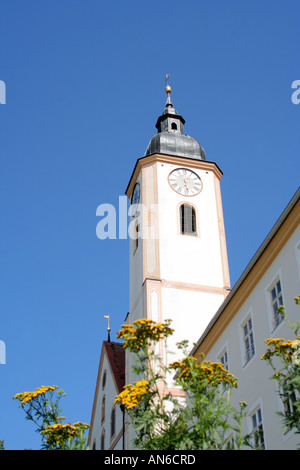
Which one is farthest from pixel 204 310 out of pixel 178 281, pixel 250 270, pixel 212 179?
pixel 250 270

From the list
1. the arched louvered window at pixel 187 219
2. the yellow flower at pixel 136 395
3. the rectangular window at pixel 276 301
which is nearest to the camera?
the yellow flower at pixel 136 395

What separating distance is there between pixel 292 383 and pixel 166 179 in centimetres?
2508

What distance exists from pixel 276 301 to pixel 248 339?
6.40ft

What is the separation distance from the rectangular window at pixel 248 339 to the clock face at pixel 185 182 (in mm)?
14920

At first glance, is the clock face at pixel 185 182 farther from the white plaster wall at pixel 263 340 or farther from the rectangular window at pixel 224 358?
the white plaster wall at pixel 263 340

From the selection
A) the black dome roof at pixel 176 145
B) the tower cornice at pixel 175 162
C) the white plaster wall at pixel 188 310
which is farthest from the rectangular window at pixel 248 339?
the black dome roof at pixel 176 145

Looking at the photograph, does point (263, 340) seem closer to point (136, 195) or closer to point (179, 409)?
point (179, 409)

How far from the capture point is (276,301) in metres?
17.9

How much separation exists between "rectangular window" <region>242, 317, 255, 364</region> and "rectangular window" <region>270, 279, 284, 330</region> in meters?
1.31

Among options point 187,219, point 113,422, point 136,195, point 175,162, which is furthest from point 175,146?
point 113,422

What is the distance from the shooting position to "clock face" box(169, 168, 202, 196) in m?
34.2

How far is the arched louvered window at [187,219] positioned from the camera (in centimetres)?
3284

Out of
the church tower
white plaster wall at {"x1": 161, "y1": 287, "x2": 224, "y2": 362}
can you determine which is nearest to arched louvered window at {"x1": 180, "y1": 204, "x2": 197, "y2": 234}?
the church tower
